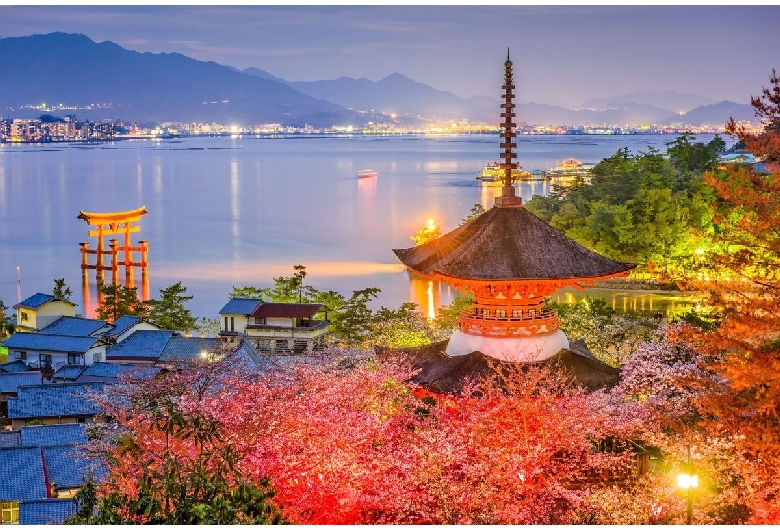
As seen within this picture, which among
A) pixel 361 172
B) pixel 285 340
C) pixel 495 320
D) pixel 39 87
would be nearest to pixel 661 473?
pixel 495 320

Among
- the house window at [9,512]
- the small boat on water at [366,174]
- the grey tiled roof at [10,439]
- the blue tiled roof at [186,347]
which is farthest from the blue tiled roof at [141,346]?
the small boat on water at [366,174]

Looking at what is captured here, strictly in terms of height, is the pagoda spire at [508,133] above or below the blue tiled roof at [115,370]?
above

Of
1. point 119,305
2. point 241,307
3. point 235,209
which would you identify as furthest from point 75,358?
point 235,209

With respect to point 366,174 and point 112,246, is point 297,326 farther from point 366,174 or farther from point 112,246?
Answer: point 366,174

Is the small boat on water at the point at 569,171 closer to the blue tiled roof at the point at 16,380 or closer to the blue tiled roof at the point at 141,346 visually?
the blue tiled roof at the point at 141,346

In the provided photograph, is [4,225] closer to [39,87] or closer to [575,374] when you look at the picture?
[575,374]

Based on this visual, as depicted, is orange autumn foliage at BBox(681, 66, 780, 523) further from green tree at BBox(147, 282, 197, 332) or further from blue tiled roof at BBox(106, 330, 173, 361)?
green tree at BBox(147, 282, 197, 332)
